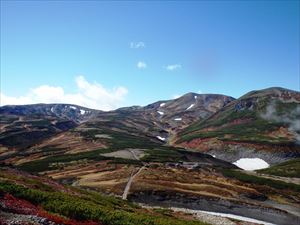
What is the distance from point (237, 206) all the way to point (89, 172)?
200ft

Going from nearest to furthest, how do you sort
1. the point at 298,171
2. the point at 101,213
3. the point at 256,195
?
the point at 101,213, the point at 256,195, the point at 298,171

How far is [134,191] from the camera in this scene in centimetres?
10925

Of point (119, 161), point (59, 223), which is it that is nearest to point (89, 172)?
point (119, 161)

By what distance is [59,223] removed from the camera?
120ft

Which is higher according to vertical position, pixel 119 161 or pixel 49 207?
pixel 119 161

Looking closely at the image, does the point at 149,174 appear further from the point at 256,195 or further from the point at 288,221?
the point at 288,221

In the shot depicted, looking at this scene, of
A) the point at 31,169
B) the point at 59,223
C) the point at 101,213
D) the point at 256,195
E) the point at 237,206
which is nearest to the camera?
the point at 59,223

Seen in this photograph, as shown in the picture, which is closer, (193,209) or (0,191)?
(0,191)

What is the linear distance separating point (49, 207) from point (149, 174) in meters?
88.4

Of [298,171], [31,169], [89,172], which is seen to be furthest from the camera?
[298,171]

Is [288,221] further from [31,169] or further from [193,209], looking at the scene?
[31,169]

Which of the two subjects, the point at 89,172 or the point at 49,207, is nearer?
the point at 49,207

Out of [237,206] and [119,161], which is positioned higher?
[119,161]

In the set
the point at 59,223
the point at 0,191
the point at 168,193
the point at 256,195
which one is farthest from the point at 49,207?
the point at 256,195
